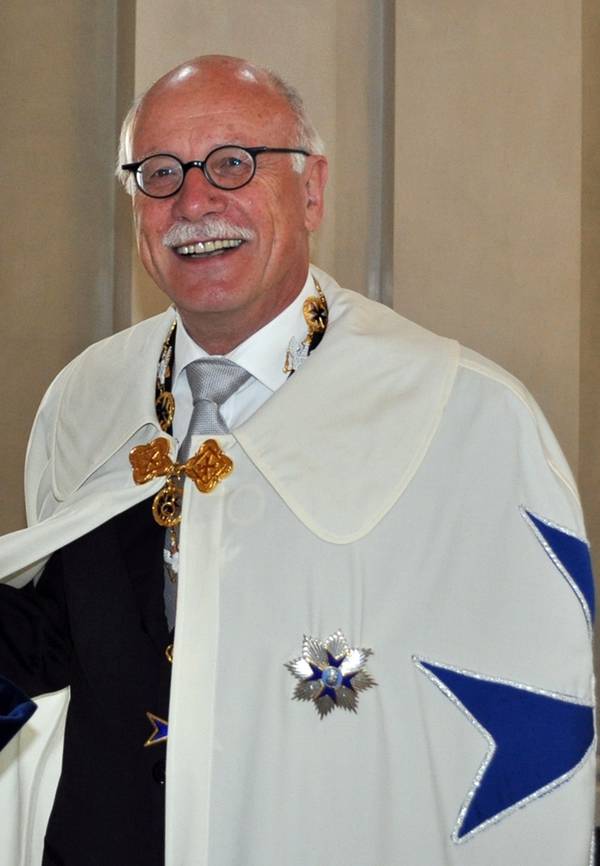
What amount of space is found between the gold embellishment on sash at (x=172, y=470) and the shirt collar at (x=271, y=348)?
0.59 ft

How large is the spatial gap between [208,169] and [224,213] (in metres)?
0.08

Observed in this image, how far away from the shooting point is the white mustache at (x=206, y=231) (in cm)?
228

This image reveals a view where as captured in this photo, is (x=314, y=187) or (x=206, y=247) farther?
(x=314, y=187)

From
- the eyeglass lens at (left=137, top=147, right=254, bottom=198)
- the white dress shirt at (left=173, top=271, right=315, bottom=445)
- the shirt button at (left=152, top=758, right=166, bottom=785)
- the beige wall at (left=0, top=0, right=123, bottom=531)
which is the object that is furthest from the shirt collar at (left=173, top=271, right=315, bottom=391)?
the beige wall at (left=0, top=0, right=123, bottom=531)

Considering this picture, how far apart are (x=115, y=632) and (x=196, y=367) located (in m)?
0.49

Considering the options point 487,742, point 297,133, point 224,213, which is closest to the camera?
point 487,742

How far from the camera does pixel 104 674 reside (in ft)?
7.41

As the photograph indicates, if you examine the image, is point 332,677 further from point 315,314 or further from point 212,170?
point 212,170

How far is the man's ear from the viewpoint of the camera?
2479 mm

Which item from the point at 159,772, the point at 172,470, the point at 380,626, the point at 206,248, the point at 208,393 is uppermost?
the point at 206,248

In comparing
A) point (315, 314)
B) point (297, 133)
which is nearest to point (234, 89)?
point (297, 133)

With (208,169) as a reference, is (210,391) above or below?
below

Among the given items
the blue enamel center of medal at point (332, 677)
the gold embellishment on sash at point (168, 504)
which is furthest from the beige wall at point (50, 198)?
the blue enamel center of medal at point (332, 677)

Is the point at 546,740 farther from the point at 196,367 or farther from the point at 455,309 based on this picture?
the point at 455,309
